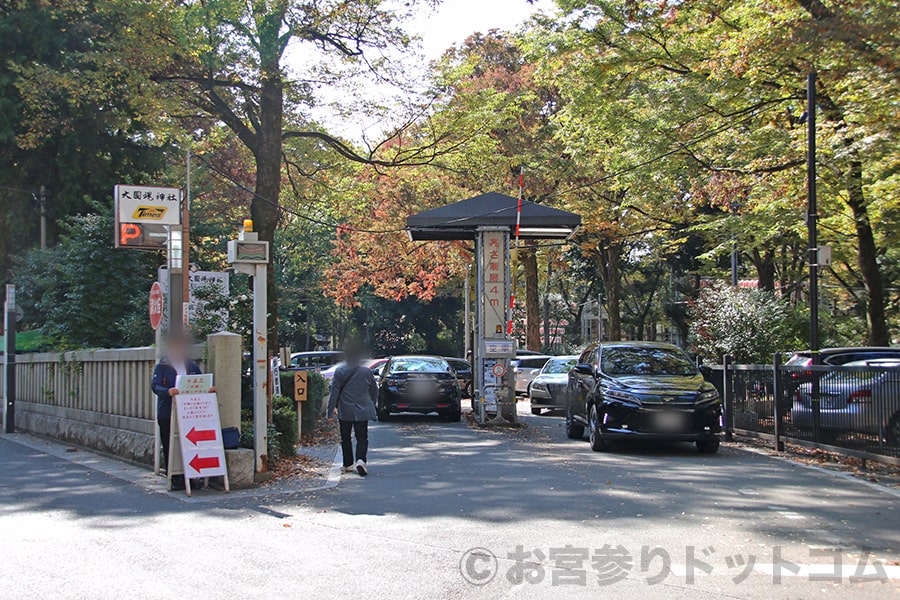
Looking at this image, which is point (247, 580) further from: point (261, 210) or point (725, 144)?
point (725, 144)

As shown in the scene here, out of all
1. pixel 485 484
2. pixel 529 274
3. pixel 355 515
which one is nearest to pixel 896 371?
pixel 485 484

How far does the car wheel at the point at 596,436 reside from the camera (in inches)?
492

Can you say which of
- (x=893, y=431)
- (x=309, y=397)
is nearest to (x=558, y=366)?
(x=309, y=397)

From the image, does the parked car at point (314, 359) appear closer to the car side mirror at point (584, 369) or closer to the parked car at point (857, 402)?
the car side mirror at point (584, 369)

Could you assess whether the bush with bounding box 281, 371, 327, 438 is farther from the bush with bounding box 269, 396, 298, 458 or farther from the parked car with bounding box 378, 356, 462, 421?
the bush with bounding box 269, 396, 298, 458

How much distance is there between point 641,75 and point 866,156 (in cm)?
619

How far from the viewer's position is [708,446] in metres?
12.4

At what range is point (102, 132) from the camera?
2295 centimetres

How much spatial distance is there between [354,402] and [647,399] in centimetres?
438

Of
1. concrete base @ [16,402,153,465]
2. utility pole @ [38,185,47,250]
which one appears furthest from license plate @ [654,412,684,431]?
utility pole @ [38,185,47,250]

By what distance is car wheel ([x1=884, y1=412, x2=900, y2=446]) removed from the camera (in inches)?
404

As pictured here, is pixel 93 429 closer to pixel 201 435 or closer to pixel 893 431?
pixel 201 435

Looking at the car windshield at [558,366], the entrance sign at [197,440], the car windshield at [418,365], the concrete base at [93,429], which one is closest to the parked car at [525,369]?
the car windshield at [558,366]

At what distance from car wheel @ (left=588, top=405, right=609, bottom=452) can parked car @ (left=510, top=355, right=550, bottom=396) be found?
15.4 m
